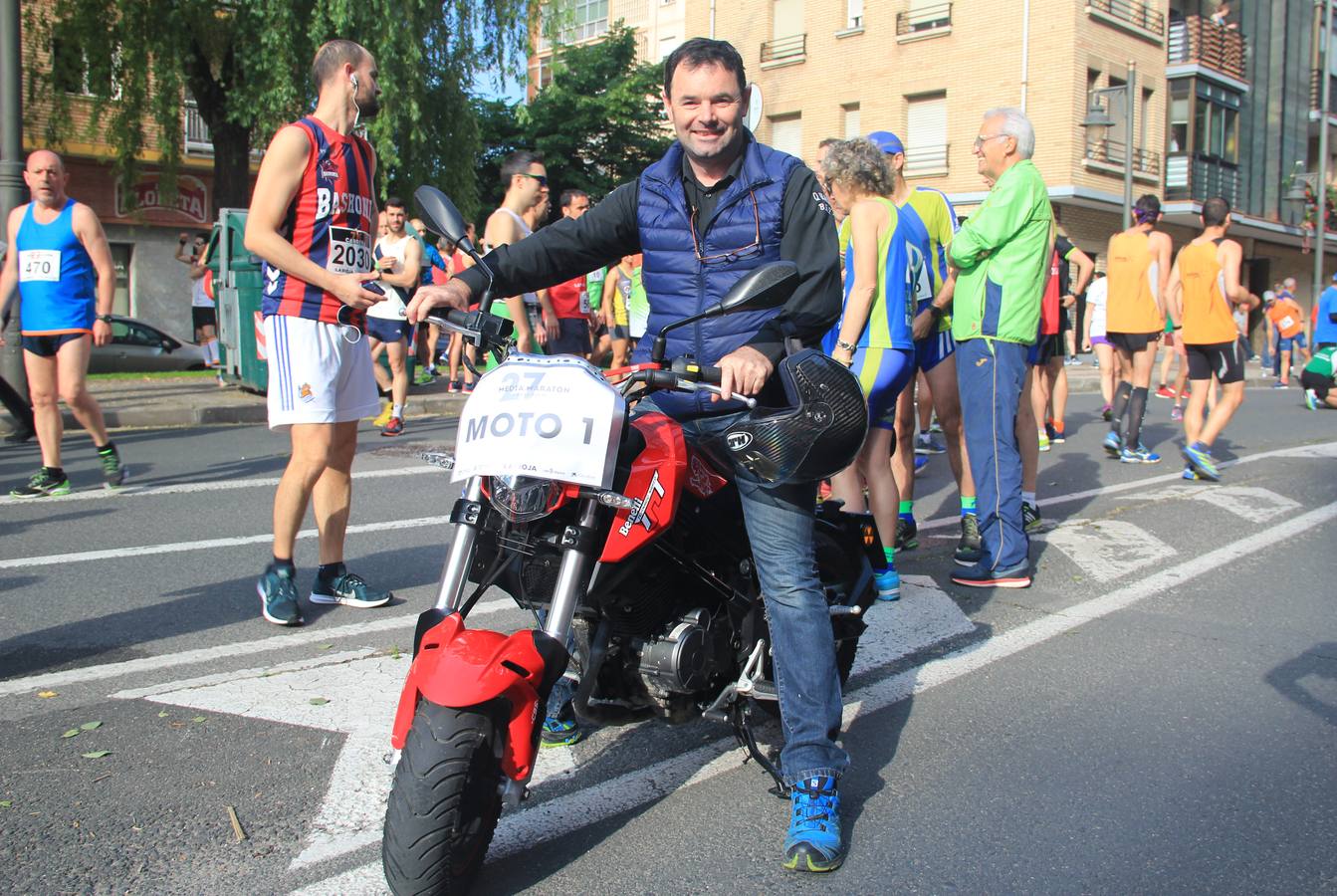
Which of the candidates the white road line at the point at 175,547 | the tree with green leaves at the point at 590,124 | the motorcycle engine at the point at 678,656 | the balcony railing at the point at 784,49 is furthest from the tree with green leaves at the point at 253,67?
the balcony railing at the point at 784,49

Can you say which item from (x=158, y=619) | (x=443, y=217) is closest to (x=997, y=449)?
(x=443, y=217)

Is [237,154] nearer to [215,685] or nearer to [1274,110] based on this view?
[215,685]

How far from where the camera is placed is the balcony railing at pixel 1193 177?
120 feet

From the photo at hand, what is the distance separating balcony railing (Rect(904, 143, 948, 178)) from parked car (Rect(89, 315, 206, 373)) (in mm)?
20248

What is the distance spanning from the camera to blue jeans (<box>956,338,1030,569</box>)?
18.5 feet

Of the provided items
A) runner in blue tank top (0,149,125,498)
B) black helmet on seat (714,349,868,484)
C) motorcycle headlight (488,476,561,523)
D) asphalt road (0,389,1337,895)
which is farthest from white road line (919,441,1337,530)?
runner in blue tank top (0,149,125,498)

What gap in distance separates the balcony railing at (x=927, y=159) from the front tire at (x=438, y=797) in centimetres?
3251

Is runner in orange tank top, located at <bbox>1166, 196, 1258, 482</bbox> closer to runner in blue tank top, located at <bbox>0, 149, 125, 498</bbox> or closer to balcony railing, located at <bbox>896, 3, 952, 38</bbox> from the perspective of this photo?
runner in blue tank top, located at <bbox>0, 149, 125, 498</bbox>

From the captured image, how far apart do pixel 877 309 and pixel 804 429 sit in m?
2.79

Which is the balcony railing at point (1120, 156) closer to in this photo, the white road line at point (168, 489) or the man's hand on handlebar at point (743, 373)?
the white road line at point (168, 489)

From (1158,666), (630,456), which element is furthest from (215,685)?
(1158,666)

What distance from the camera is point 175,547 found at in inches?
242

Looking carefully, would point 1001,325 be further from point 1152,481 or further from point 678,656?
point 1152,481

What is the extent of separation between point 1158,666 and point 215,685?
3.34 meters
